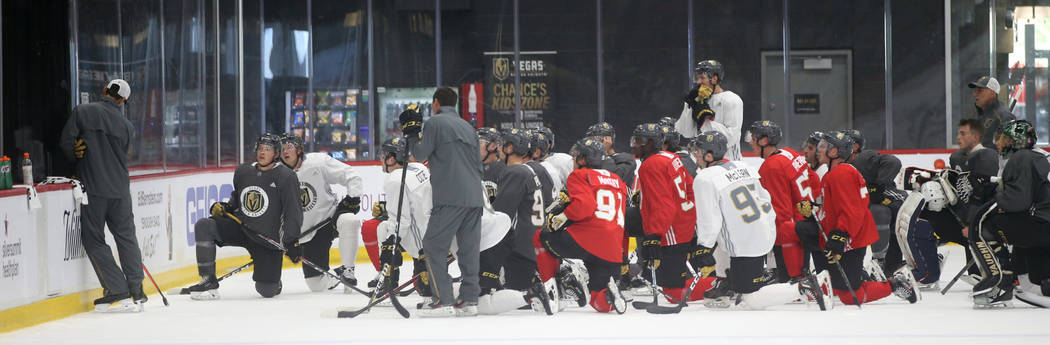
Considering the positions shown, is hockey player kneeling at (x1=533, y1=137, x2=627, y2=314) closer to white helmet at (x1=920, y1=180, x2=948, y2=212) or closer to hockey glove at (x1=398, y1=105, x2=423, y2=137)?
hockey glove at (x1=398, y1=105, x2=423, y2=137)

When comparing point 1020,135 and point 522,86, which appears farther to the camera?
point 522,86

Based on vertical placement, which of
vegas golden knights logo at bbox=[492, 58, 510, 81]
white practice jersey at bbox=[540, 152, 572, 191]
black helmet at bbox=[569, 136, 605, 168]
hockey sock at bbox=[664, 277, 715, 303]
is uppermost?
vegas golden knights logo at bbox=[492, 58, 510, 81]

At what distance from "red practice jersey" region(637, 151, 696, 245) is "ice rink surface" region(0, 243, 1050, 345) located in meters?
0.50

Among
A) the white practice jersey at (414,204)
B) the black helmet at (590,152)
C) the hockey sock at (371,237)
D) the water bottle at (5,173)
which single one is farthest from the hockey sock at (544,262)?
the water bottle at (5,173)

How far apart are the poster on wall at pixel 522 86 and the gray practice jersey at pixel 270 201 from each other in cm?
586

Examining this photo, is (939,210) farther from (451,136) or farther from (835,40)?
A: (835,40)

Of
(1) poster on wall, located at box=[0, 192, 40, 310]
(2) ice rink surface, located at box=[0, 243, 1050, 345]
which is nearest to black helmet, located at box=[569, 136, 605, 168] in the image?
(2) ice rink surface, located at box=[0, 243, 1050, 345]

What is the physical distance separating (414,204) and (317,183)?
199 centimetres

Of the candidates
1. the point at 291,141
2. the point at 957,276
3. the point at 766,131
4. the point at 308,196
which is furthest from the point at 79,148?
the point at 957,276

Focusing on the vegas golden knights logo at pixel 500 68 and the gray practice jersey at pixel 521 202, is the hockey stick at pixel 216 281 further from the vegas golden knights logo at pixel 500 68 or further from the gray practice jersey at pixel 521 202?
the vegas golden knights logo at pixel 500 68

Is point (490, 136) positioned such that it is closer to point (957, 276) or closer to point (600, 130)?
point (600, 130)

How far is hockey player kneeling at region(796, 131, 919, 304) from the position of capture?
7770 millimetres

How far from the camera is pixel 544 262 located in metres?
7.80

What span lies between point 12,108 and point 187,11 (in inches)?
137
